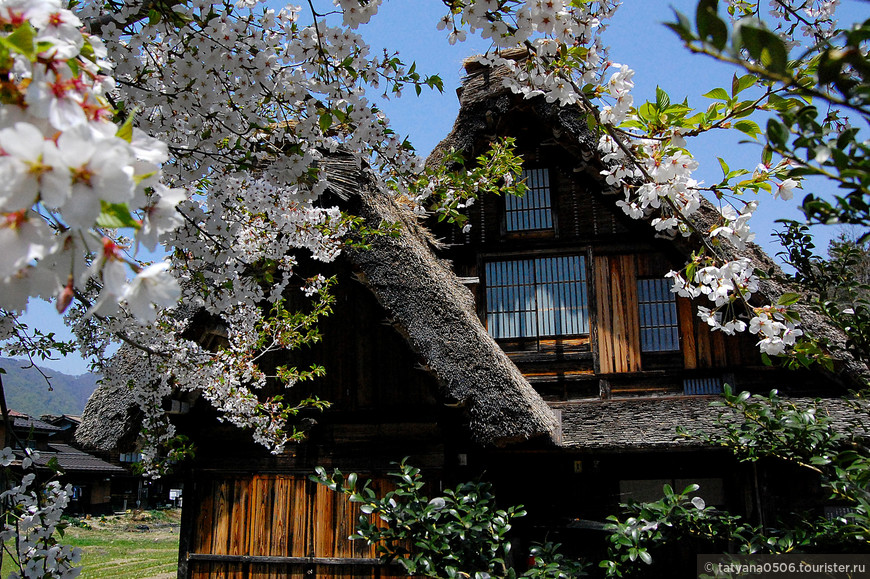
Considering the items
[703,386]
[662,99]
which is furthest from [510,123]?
[662,99]

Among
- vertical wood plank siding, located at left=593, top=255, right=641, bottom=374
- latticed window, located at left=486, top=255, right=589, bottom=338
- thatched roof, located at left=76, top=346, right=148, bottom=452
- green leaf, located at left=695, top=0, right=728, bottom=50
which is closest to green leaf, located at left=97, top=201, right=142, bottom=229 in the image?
green leaf, located at left=695, top=0, right=728, bottom=50

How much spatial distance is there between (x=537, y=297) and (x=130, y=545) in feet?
55.1

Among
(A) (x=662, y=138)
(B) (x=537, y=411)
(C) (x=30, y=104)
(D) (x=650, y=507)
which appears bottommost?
(D) (x=650, y=507)

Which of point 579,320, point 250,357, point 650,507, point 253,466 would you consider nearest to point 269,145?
point 250,357

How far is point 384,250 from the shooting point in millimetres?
5434

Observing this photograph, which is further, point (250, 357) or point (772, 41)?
point (250, 357)

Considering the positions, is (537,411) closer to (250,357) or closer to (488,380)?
(488,380)

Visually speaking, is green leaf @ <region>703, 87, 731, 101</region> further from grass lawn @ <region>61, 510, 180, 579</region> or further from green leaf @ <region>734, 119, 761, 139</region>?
grass lawn @ <region>61, 510, 180, 579</region>

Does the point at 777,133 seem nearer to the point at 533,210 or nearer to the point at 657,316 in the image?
the point at 657,316

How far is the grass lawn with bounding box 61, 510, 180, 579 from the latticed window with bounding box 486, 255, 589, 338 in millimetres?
7044

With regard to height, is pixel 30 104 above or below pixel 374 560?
above

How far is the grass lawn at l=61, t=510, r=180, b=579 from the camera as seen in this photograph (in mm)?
13031

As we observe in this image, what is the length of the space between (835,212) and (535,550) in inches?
123

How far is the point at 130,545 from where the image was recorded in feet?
59.1
